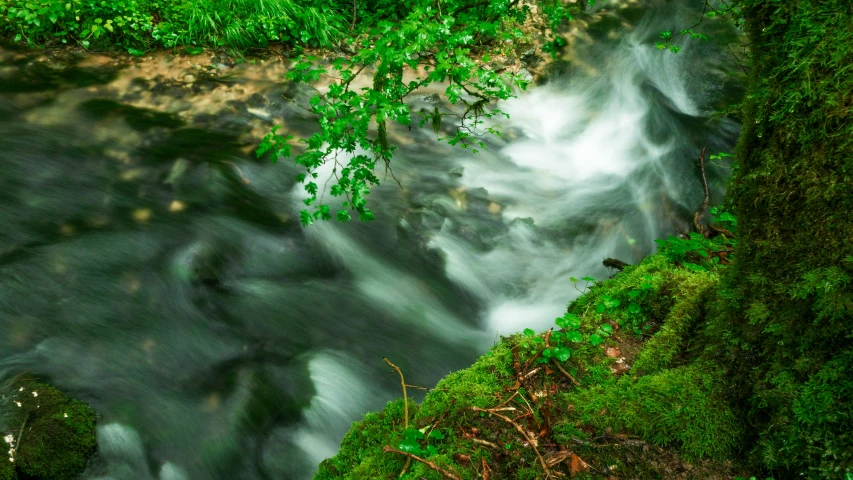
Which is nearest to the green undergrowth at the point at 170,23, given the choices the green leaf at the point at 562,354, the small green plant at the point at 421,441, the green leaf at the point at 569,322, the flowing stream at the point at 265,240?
the flowing stream at the point at 265,240

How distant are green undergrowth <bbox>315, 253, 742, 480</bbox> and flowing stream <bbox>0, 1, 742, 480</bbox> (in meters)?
1.91

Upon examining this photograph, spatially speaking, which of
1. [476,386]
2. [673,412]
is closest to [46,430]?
[476,386]

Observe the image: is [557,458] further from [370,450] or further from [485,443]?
[370,450]

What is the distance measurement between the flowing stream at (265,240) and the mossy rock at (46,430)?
0.14 m

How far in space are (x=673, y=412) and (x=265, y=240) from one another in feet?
14.5

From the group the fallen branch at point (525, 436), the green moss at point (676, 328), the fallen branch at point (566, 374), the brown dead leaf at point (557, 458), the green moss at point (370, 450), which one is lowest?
the green moss at point (370, 450)

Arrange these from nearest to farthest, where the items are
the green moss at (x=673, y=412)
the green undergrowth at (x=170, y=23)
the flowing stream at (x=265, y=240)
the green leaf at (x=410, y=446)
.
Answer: the green moss at (x=673, y=412) → the green leaf at (x=410, y=446) → the flowing stream at (x=265, y=240) → the green undergrowth at (x=170, y=23)

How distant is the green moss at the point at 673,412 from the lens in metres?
2.01

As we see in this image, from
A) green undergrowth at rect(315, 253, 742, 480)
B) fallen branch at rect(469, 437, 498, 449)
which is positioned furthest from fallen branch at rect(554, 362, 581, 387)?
fallen branch at rect(469, 437, 498, 449)

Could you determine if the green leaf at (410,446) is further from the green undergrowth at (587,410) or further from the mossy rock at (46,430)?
the mossy rock at (46,430)

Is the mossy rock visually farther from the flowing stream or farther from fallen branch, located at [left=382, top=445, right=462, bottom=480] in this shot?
fallen branch, located at [left=382, top=445, right=462, bottom=480]

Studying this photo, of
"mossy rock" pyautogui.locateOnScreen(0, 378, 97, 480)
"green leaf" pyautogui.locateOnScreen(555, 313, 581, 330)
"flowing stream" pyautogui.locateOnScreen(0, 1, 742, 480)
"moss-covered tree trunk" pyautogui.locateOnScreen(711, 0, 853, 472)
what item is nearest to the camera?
"moss-covered tree trunk" pyautogui.locateOnScreen(711, 0, 853, 472)

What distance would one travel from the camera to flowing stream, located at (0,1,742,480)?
13.8 feet

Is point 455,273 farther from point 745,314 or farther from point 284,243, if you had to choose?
point 745,314
